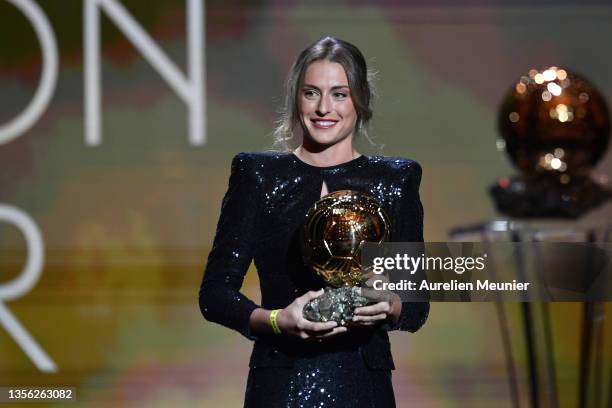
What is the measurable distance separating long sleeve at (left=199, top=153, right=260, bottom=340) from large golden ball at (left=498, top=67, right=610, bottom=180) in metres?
0.47

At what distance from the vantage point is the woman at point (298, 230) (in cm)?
153

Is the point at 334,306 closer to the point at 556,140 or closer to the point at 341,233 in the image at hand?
the point at 341,233

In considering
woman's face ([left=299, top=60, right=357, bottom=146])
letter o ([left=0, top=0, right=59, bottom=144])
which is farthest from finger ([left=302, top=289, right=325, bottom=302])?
letter o ([left=0, top=0, right=59, bottom=144])

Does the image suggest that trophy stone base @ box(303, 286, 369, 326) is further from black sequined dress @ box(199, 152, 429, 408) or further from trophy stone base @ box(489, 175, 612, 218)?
trophy stone base @ box(489, 175, 612, 218)

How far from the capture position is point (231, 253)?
1563mm

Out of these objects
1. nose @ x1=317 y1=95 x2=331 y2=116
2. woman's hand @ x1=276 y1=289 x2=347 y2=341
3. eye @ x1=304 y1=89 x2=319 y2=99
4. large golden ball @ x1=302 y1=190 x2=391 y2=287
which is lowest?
woman's hand @ x1=276 y1=289 x2=347 y2=341

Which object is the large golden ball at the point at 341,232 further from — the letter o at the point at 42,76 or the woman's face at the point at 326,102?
the letter o at the point at 42,76

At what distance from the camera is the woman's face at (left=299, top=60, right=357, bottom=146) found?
1546mm

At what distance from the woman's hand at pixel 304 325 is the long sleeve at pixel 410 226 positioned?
0.43 ft

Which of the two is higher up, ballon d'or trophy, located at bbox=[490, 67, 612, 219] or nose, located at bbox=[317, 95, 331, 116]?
ballon d'or trophy, located at bbox=[490, 67, 612, 219]

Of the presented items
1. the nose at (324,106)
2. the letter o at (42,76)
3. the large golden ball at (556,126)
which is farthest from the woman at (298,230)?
the letter o at (42,76)

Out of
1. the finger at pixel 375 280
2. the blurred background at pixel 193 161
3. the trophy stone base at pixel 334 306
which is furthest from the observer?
the blurred background at pixel 193 161

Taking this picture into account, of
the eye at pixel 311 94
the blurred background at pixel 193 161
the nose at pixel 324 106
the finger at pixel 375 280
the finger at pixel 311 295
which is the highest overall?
the blurred background at pixel 193 161

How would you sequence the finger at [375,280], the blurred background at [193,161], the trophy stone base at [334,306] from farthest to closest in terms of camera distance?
1. the blurred background at [193,161]
2. the finger at [375,280]
3. the trophy stone base at [334,306]
